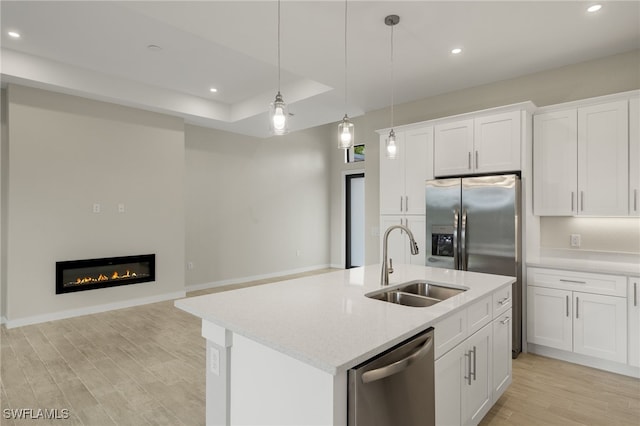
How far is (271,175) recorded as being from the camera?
6953 millimetres

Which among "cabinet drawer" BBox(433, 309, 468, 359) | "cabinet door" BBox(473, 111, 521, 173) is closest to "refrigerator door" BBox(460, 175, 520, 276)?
"cabinet door" BBox(473, 111, 521, 173)

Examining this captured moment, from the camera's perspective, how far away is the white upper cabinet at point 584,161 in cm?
303

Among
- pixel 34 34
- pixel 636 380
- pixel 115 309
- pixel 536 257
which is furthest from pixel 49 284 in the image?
pixel 636 380

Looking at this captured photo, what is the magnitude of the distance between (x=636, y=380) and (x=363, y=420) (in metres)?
3.02

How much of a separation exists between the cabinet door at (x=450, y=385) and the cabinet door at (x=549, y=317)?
6.26ft

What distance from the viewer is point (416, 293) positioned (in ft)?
7.67

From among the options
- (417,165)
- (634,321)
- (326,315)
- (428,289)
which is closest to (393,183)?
(417,165)

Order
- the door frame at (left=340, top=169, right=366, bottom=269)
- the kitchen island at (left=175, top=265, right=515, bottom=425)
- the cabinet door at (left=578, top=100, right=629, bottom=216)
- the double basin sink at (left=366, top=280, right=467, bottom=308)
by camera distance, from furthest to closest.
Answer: the door frame at (left=340, top=169, right=366, bottom=269), the cabinet door at (left=578, top=100, right=629, bottom=216), the double basin sink at (left=366, top=280, right=467, bottom=308), the kitchen island at (left=175, top=265, right=515, bottom=425)

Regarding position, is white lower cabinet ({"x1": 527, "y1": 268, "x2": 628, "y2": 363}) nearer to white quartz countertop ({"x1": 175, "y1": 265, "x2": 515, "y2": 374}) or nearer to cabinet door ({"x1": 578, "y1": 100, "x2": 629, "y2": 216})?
cabinet door ({"x1": 578, "y1": 100, "x2": 629, "y2": 216})

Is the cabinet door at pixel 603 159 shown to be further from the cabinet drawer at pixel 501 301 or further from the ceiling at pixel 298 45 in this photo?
the cabinet drawer at pixel 501 301

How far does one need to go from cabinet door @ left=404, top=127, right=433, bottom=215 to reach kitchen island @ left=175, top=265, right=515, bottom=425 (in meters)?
2.01

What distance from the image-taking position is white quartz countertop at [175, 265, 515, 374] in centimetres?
122

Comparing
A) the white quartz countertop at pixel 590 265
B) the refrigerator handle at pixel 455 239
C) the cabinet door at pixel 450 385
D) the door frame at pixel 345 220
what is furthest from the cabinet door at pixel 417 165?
the door frame at pixel 345 220

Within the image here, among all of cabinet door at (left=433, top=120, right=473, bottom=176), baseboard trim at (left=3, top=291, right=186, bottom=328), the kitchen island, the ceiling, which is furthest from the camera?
baseboard trim at (left=3, top=291, right=186, bottom=328)
